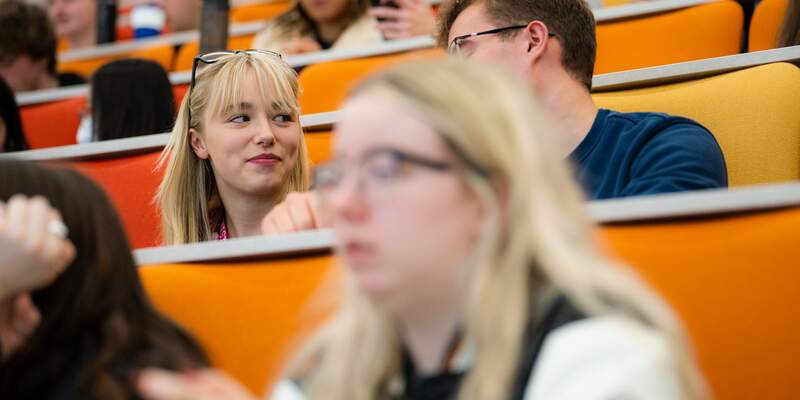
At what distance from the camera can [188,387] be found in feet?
2.88

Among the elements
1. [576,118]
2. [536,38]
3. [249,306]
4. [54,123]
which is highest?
[536,38]

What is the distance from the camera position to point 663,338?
82cm

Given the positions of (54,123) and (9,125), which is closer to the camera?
(9,125)

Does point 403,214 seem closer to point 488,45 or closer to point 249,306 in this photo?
point 249,306

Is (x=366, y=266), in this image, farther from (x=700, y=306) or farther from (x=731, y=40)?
A: (x=731, y=40)

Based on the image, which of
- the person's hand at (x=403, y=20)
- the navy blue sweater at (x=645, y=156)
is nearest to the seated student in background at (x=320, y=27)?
the person's hand at (x=403, y=20)

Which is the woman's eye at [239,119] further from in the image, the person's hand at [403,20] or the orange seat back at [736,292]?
the orange seat back at [736,292]

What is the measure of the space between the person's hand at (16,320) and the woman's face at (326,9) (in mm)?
1996

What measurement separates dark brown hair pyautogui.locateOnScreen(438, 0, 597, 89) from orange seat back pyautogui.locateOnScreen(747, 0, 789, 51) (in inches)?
21.0

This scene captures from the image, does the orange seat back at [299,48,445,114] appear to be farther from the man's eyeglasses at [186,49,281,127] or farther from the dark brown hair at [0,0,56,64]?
the dark brown hair at [0,0,56,64]

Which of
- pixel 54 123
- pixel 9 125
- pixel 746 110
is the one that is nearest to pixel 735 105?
pixel 746 110

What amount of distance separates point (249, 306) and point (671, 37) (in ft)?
4.59

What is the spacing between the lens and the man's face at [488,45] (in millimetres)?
1915

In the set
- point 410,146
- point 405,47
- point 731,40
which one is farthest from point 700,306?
point 405,47
